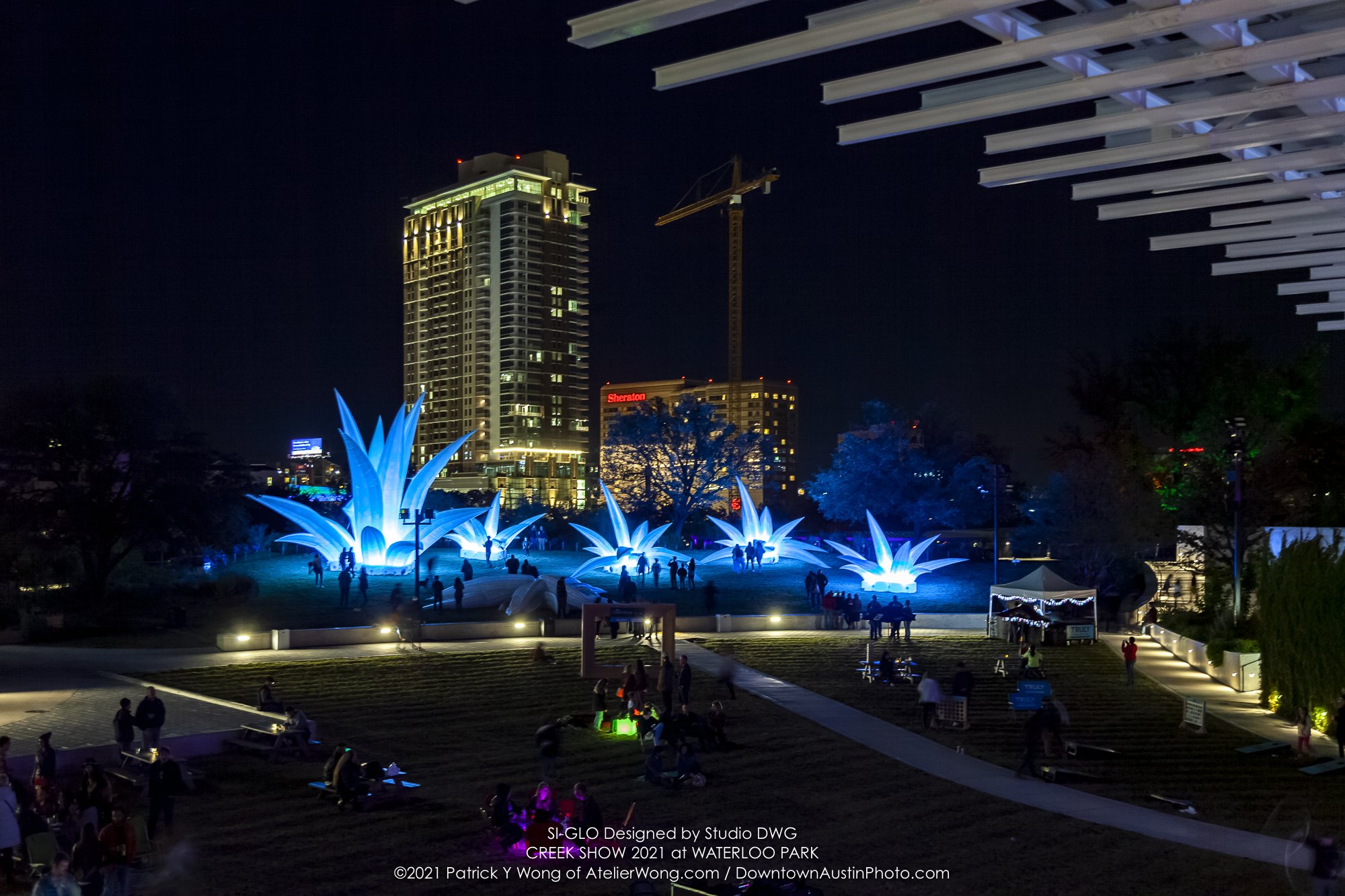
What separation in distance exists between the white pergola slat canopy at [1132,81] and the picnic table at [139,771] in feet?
47.4

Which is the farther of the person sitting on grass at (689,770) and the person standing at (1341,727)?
the person standing at (1341,727)

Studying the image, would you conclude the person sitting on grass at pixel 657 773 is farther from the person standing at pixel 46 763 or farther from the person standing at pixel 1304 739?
the person standing at pixel 1304 739

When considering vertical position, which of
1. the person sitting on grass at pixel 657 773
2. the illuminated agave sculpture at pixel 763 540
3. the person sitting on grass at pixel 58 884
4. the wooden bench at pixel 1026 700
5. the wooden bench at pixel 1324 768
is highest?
the illuminated agave sculpture at pixel 763 540

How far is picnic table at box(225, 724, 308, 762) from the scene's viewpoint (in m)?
16.5

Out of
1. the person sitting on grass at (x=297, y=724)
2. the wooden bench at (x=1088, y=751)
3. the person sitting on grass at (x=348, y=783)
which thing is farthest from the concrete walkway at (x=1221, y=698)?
the person sitting on grass at (x=297, y=724)

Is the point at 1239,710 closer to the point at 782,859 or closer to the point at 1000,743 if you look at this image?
the point at 1000,743

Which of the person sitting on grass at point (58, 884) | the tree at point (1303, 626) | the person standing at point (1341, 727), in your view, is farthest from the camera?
the tree at point (1303, 626)

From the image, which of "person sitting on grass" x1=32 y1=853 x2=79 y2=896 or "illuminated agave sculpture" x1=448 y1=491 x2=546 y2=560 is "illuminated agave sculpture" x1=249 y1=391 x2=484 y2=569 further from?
"person sitting on grass" x1=32 y1=853 x2=79 y2=896

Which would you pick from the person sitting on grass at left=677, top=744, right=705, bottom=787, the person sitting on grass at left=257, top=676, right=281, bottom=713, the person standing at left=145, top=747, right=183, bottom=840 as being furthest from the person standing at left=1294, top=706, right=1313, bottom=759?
the person sitting on grass at left=257, top=676, right=281, bottom=713

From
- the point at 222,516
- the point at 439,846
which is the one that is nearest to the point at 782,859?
the point at 439,846

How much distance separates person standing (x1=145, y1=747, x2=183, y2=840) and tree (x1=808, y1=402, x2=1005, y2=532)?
58.4 meters

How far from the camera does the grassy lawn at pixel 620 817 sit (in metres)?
11.2

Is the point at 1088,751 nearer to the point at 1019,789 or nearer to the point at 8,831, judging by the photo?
the point at 1019,789

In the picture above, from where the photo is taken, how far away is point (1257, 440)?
155 feet
